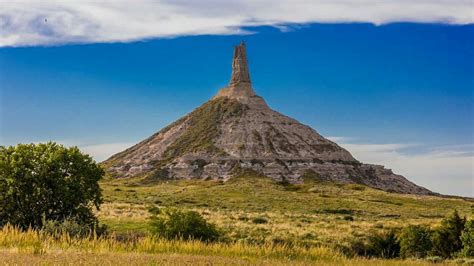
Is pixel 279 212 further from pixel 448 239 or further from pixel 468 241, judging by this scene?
pixel 468 241

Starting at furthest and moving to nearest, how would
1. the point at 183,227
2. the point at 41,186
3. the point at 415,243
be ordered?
the point at 415,243
the point at 183,227
the point at 41,186

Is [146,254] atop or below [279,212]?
below

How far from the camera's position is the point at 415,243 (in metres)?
42.3

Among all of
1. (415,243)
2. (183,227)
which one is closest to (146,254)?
(183,227)

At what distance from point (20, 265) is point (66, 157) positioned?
20954 mm

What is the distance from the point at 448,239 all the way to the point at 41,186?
28890 millimetres

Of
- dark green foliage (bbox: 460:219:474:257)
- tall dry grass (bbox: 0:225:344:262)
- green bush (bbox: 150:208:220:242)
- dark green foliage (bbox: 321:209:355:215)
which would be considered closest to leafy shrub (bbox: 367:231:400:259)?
dark green foliage (bbox: 460:219:474:257)

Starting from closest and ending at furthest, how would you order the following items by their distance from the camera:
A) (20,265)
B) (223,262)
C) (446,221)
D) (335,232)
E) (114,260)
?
(20,265), (114,260), (223,262), (446,221), (335,232)

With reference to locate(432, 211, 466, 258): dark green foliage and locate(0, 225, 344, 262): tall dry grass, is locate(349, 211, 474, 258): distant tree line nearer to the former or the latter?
locate(432, 211, 466, 258): dark green foliage

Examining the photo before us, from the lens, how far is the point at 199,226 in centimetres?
3316

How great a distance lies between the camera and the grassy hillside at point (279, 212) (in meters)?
49.6

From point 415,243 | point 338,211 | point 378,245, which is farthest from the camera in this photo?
point 338,211

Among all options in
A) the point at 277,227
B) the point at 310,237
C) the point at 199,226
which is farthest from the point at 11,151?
the point at 277,227

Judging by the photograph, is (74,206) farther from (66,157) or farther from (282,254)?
(282,254)
